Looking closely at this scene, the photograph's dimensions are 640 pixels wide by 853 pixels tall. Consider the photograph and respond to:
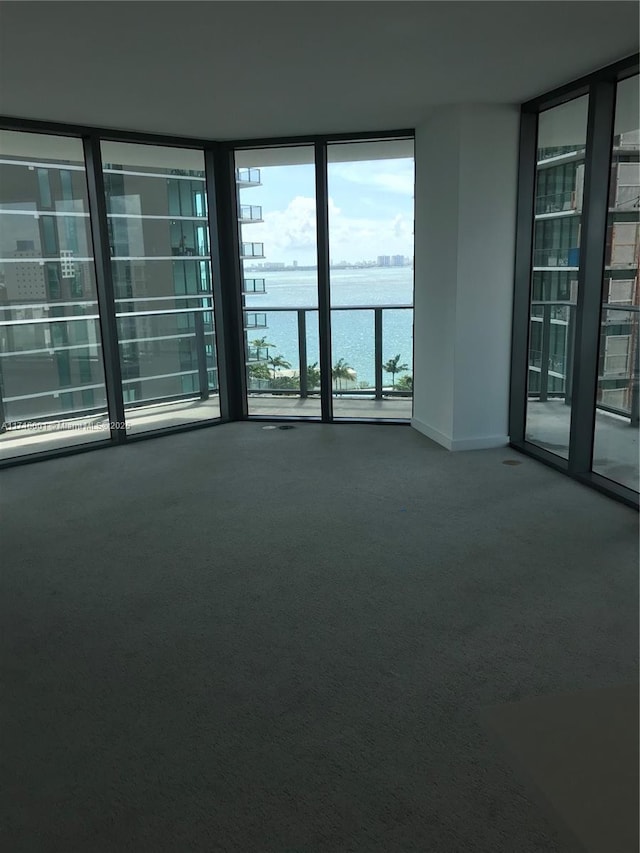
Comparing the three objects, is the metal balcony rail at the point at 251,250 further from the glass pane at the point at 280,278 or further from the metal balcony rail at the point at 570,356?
the metal balcony rail at the point at 570,356

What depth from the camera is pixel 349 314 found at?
649 centimetres

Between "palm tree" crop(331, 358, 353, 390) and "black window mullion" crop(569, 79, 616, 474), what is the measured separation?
2.53 metres

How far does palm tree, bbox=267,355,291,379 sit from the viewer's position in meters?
6.87

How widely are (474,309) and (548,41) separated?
206 cm

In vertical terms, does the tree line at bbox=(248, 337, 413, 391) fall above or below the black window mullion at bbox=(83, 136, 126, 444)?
below

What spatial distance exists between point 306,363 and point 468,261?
6.84 ft

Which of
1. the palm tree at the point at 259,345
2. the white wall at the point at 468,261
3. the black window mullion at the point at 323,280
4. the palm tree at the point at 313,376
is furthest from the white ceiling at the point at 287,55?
the palm tree at the point at 313,376

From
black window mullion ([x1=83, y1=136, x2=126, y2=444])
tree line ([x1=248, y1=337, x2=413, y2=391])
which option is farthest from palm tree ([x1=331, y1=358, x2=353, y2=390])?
black window mullion ([x1=83, y1=136, x2=126, y2=444])

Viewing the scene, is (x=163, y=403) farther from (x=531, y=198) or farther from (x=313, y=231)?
(x=531, y=198)

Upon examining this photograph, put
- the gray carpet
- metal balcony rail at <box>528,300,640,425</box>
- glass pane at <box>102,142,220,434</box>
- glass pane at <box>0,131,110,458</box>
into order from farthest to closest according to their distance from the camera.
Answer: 1. glass pane at <box>102,142,220,434</box>
2. glass pane at <box>0,131,110,458</box>
3. metal balcony rail at <box>528,300,640,425</box>
4. the gray carpet

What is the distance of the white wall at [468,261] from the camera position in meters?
5.11

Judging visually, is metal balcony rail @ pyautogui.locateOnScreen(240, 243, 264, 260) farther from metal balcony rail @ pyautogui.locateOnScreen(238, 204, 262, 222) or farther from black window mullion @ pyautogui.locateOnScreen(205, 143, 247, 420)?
metal balcony rail @ pyautogui.locateOnScreen(238, 204, 262, 222)

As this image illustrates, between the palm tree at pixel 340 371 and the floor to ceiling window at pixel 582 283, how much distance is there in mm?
1787

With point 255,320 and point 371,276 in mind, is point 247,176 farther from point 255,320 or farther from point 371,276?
point 371,276
